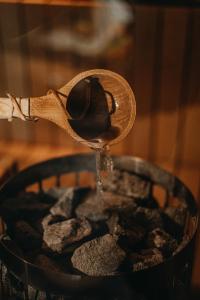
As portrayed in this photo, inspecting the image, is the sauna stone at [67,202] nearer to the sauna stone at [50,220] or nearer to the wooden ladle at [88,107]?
the sauna stone at [50,220]

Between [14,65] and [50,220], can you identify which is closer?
[50,220]

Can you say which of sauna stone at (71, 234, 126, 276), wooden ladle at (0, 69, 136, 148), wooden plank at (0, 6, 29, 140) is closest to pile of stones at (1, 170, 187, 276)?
sauna stone at (71, 234, 126, 276)

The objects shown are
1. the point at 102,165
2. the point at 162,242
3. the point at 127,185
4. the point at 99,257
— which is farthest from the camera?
the point at 127,185

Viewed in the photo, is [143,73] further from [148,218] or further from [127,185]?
[148,218]

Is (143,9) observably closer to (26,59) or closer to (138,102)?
(138,102)

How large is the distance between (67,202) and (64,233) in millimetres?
194

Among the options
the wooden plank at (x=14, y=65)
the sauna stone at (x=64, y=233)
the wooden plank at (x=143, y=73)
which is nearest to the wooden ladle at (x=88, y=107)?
the sauna stone at (x=64, y=233)

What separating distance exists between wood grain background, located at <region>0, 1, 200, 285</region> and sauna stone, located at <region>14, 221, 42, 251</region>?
594mm

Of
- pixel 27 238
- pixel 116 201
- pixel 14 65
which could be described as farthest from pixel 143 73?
pixel 27 238

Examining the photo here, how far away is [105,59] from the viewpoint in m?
1.79

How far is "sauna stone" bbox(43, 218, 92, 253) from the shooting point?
42.7 inches

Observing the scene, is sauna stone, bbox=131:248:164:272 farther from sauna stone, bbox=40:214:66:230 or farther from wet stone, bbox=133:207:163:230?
sauna stone, bbox=40:214:66:230

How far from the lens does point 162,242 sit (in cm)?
111

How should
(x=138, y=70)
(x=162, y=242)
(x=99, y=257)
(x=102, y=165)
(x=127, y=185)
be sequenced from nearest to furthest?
1. (x=99, y=257)
2. (x=162, y=242)
3. (x=102, y=165)
4. (x=127, y=185)
5. (x=138, y=70)
